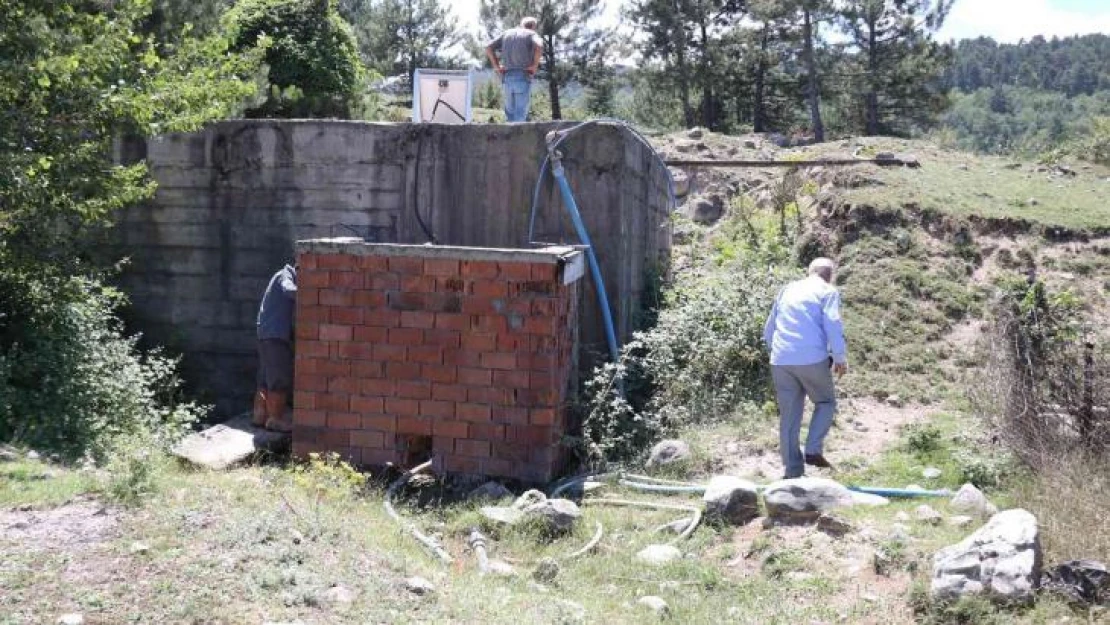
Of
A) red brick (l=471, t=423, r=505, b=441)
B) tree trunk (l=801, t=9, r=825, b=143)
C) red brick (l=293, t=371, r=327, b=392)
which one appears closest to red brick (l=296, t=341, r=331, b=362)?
red brick (l=293, t=371, r=327, b=392)

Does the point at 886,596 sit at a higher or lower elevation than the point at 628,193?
lower

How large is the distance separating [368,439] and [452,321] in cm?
101

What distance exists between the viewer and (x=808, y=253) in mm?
11344

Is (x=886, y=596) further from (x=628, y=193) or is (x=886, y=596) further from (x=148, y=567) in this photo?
(x=628, y=193)

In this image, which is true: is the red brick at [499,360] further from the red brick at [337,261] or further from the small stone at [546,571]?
the small stone at [546,571]

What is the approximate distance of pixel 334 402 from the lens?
7238 mm

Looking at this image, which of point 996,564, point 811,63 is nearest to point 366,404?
point 996,564

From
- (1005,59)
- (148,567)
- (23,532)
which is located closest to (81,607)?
(148,567)

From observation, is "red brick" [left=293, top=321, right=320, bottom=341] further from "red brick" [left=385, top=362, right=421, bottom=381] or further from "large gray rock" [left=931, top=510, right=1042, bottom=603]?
"large gray rock" [left=931, top=510, right=1042, bottom=603]

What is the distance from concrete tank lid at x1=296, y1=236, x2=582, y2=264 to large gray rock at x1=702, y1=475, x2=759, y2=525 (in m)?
1.88

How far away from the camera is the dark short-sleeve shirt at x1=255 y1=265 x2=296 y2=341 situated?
7727 millimetres

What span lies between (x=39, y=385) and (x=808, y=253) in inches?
298

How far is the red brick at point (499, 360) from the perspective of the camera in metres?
6.96

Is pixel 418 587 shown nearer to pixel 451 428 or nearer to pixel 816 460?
pixel 451 428
